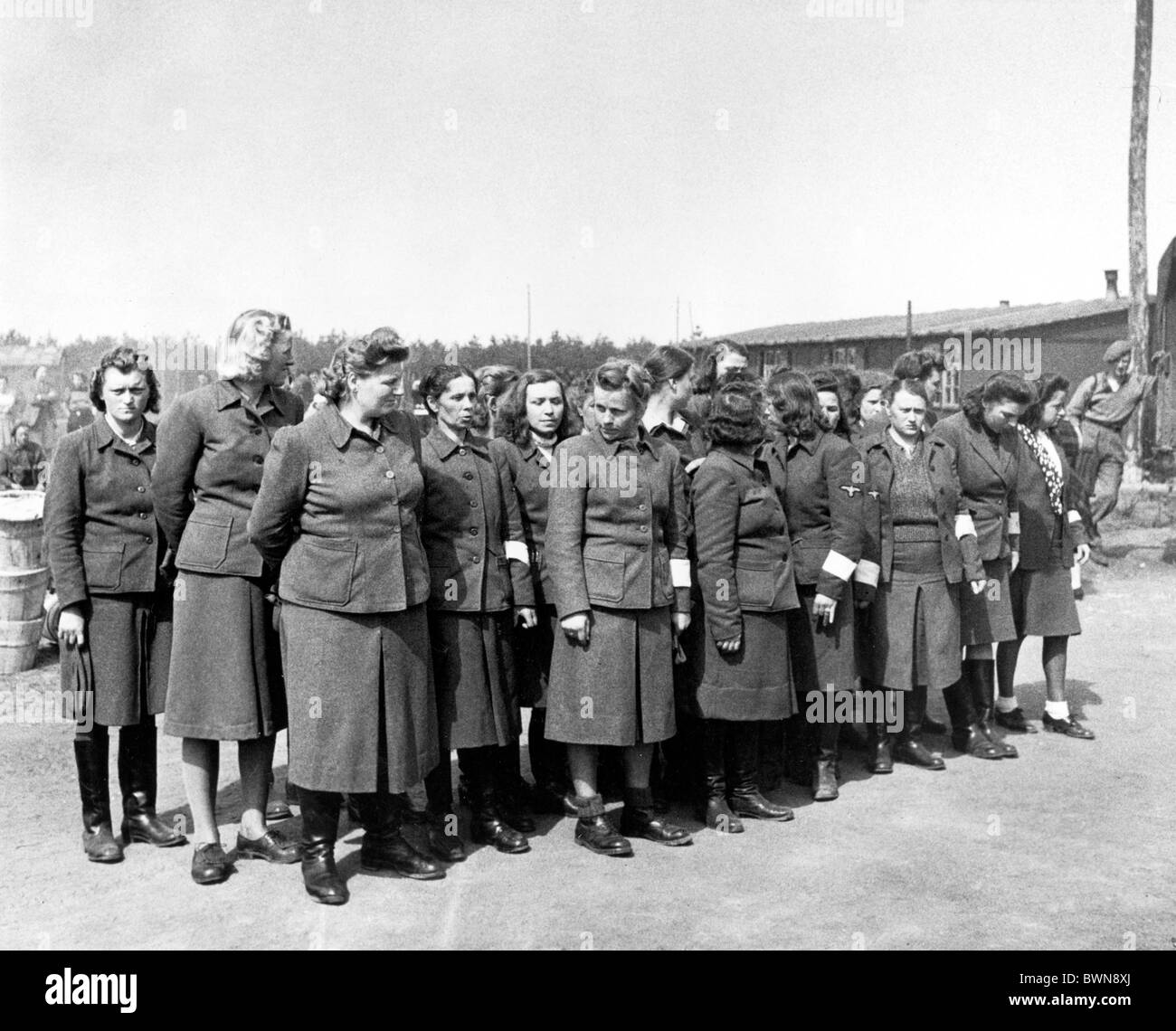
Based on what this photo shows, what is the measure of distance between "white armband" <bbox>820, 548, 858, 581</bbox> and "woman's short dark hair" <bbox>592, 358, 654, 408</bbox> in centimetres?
118

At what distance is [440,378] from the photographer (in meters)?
4.88

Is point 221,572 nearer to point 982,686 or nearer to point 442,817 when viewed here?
point 442,817

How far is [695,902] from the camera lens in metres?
4.26

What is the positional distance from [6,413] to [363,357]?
12463 millimetres

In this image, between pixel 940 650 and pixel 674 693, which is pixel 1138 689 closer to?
pixel 940 650

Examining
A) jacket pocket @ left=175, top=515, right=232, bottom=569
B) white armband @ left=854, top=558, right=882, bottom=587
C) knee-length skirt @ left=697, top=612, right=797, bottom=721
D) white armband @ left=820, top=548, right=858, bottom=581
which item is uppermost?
jacket pocket @ left=175, top=515, right=232, bottom=569

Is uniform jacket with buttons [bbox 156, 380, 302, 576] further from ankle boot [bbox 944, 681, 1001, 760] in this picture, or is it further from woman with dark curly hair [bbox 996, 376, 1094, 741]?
woman with dark curly hair [bbox 996, 376, 1094, 741]

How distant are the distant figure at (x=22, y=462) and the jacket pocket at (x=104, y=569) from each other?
888 centimetres

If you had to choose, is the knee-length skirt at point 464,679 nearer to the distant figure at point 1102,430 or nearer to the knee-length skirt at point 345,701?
the knee-length skirt at point 345,701

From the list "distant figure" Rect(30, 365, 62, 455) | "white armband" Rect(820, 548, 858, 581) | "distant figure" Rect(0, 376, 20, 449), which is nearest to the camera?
"white armband" Rect(820, 548, 858, 581)

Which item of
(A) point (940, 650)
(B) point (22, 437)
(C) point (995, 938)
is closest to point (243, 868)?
(C) point (995, 938)

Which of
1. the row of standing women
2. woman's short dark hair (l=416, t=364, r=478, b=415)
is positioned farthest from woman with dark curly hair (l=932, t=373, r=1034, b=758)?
woman's short dark hair (l=416, t=364, r=478, b=415)

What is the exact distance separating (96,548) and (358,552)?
3.97ft

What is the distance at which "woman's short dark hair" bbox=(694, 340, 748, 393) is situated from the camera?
21.2ft
